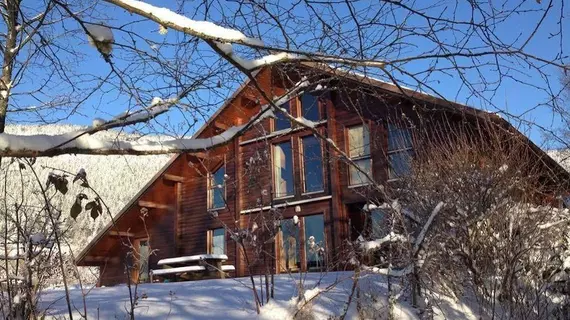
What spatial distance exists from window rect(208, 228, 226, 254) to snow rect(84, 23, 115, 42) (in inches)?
532

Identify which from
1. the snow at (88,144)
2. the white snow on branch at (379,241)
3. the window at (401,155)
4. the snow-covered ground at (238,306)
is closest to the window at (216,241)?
the window at (401,155)

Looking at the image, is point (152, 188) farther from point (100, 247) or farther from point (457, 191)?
point (457, 191)

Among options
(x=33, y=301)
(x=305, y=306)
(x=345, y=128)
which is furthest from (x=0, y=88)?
(x=345, y=128)

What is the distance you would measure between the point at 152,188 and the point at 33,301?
42.3 feet

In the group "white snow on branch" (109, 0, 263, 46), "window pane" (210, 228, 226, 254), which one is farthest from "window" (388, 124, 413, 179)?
"window pane" (210, 228, 226, 254)

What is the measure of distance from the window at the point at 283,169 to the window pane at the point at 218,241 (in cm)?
225

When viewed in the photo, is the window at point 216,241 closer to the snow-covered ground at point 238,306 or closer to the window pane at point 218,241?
the window pane at point 218,241

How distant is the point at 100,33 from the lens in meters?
2.97

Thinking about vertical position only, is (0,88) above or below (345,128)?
below

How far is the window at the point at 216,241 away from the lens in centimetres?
1631

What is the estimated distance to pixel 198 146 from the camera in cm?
338

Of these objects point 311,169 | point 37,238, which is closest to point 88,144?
point 37,238

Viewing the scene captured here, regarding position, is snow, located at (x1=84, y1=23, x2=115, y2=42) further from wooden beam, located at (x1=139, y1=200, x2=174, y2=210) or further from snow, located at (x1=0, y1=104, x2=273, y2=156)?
wooden beam, located at (x1=139, y1=200, x2=174, y2=210)

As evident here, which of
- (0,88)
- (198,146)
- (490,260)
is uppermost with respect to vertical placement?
(0,88)
